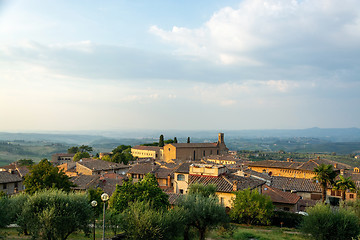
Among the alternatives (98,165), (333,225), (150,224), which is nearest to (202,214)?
(150,224)

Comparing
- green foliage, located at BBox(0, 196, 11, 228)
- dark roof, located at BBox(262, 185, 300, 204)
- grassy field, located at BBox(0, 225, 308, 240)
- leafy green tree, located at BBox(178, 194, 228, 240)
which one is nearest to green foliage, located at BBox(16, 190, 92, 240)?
green foliage, located at BBox(0, 196, 11, 228)

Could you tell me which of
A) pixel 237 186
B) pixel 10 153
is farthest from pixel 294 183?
pixel 10 153

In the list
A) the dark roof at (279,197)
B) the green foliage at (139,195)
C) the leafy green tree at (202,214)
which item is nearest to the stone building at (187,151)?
the dark roof at (279,197)

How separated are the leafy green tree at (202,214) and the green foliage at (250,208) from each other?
329 inches

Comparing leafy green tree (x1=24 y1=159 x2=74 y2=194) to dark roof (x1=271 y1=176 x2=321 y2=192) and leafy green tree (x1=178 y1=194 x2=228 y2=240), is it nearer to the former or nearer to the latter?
leafy green tree (x1=178 y1=194 x2=228 y2=240)

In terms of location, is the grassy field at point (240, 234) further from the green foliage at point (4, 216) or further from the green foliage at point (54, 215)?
the green foliage at point (54, 215)

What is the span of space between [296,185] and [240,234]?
96.7ft

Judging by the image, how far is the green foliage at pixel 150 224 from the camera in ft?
60.3

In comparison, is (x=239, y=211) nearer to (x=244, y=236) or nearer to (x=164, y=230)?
(x=244, y=236)

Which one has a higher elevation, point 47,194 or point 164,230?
point 47,194

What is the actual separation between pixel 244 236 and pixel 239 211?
5.47 m

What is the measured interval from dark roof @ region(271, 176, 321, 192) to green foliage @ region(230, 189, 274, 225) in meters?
21.0

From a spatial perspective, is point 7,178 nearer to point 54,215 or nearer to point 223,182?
point 54,215

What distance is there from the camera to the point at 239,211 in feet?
101
